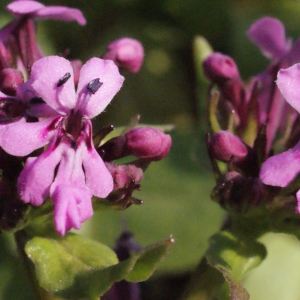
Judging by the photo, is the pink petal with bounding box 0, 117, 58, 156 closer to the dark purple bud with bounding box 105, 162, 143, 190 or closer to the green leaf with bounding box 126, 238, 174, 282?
the dark purple bud with bounding box 105, 162, 143, 190

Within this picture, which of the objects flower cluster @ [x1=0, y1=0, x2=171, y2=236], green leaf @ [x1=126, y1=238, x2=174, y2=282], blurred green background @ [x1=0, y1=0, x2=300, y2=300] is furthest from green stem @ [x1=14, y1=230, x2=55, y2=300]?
blurred green background @ [x1=0, y1=0, x2=300, y2=300]

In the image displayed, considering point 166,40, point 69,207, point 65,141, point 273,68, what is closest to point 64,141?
point 65,141

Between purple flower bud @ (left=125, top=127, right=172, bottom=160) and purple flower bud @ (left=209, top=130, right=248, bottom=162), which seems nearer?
purple flower bud @ (left=125, top=127, right=172, bottom=160)

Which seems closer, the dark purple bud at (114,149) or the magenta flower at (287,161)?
the magenta flower at (287,161)

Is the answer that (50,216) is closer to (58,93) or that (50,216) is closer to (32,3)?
(58,93)

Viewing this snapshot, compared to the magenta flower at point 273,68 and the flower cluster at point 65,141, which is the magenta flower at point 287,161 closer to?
the flower cluster at point 65,141

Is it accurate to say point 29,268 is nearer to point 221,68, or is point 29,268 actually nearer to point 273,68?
point 221,68

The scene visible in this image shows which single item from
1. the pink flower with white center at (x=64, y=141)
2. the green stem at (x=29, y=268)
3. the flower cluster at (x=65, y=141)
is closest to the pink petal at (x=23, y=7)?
the flower cluster at (x=65, y=141)

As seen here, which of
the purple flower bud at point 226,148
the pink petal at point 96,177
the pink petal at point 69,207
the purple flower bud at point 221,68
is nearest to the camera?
the pink petal at point 69,207
